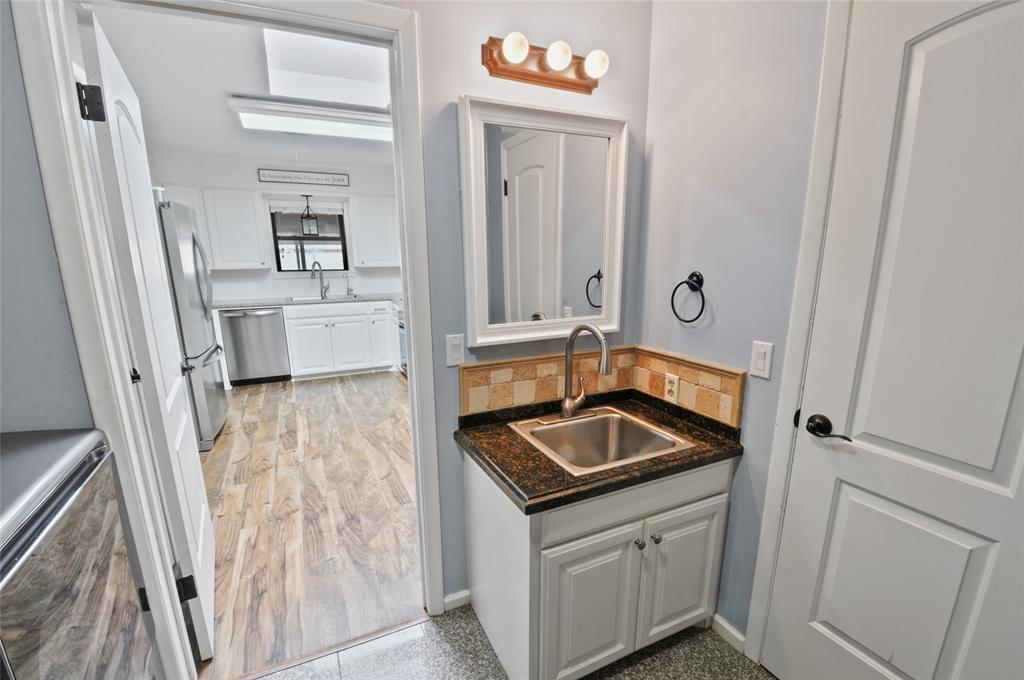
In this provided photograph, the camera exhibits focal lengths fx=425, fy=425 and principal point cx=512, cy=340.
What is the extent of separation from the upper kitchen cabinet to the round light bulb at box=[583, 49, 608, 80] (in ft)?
13.7

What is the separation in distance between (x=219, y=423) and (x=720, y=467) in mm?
3719

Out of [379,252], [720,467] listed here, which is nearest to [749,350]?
[720,467]

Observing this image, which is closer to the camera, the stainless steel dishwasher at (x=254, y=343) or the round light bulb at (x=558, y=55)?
the round light bulb at (x=558, y=55)

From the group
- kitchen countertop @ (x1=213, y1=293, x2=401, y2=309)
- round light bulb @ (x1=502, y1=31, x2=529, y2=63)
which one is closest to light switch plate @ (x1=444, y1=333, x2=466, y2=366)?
round light bulb @ (x1=502, y1=31, x2=529, y2=63)

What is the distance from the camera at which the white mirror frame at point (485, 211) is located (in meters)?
1.43

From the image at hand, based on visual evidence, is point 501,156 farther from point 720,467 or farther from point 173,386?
point 173,386

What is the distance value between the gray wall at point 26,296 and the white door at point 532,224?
121 cm

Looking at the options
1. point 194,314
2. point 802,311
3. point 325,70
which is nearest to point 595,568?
point 802,311

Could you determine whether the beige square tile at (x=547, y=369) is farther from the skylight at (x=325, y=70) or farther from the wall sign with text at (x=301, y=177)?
the wall sign with text at (x=301, y=177)

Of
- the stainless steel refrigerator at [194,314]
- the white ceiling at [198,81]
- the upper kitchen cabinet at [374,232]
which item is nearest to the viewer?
the white ceiling at [198,81]

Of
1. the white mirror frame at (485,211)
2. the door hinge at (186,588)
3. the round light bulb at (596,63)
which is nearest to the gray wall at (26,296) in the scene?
the door hinge at (186,588)

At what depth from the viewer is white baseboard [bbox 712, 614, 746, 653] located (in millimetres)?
1559

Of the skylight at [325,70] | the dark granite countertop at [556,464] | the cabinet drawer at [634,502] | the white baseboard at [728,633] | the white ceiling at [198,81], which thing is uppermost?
the white ceiling at [198,81]

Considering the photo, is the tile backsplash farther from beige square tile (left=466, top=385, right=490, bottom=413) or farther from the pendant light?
the pendant light
